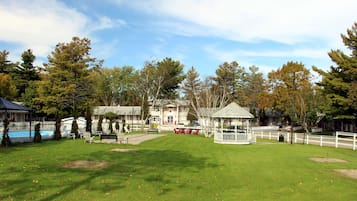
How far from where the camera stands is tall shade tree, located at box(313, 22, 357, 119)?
3600cm

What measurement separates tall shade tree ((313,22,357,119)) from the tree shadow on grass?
2787 cm

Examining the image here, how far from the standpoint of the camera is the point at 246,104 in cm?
7012

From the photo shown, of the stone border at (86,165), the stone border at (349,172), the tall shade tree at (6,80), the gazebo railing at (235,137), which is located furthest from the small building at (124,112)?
the stone border at (349,172)

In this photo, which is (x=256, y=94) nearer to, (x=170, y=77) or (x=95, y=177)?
(x=170, y=77)

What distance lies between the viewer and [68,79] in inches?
1667

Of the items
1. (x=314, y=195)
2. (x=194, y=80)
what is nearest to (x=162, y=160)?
(x=314, y=195)

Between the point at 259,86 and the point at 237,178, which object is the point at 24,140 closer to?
the point at 237,178

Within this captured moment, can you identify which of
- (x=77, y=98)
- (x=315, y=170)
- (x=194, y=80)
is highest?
(x=194, y=80)

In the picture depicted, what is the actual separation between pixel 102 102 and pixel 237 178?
248 ft

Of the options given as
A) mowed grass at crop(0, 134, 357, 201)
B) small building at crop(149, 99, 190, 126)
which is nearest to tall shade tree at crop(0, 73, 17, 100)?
small building at crop(149, 99, 190, 126)

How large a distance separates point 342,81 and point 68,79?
34.4m

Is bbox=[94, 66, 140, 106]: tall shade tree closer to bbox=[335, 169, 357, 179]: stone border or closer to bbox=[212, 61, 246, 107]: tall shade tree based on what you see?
bbox=[212, 61, 246, 107]: tall shade tree

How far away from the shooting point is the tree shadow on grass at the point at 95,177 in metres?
8.34

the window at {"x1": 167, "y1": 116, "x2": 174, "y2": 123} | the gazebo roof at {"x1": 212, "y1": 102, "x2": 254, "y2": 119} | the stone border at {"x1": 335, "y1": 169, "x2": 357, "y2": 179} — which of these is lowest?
the stone border at {"x1": 335, "y1": 169, "x2": 357, "y2": 179}
